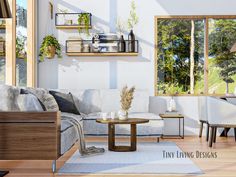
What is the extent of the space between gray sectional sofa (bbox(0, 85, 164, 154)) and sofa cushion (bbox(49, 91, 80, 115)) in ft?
0.50

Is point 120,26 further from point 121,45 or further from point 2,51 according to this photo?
point 2,51

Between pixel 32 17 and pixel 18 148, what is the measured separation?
11.5 ft

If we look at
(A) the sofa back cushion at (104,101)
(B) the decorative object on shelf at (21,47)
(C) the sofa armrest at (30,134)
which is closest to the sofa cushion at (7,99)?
(C) the sofa armrest at (30,134)

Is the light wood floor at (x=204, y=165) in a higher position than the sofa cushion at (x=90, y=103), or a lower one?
lower

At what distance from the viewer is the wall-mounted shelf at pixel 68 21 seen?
23.3ft

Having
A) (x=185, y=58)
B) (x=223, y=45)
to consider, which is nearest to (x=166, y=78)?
(x=185, y=58)

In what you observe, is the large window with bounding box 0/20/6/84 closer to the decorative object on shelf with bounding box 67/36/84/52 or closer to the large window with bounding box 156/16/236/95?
the decorative object on shelf with bounding box 67/36/84/52

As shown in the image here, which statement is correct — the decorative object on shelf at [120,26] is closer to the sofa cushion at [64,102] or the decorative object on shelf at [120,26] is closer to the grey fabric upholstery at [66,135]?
the sofa cushion at [64,102]

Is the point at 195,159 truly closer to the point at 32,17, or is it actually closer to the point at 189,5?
the point at 189,5

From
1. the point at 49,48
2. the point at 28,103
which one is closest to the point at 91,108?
the point at 49,48

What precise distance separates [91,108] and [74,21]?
164 cm

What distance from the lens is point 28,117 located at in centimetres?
402

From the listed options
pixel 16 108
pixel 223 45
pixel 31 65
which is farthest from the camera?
pixel 223 45

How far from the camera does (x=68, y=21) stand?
711cm
